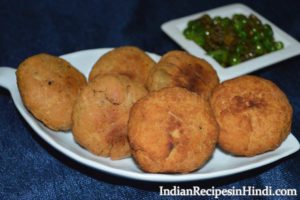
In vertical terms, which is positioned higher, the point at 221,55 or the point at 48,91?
the point at 48,91

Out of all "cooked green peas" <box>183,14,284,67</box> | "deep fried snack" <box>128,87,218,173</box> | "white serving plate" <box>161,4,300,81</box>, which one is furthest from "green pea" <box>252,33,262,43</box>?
"deep fried snack" <box>128,87,218,173</box>

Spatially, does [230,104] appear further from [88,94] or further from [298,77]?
[298,77]

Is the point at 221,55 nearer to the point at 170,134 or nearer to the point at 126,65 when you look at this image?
the point at 126,65

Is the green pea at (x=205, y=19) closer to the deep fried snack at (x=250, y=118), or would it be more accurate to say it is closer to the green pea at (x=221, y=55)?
the green pea at (x=221, y=55)

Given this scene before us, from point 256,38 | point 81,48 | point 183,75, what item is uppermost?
point 183,75

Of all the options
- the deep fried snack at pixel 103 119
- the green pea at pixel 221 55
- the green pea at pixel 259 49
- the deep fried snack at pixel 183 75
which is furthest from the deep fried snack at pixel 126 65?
the green pea at pixel 259 49

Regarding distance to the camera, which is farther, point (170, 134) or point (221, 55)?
point (221, 55)

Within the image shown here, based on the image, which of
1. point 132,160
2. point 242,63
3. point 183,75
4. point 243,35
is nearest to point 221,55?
point 242,63
